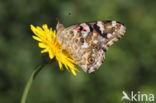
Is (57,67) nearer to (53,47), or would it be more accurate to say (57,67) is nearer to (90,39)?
(90,39)

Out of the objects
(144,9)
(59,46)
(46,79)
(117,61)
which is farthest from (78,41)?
(144,9)

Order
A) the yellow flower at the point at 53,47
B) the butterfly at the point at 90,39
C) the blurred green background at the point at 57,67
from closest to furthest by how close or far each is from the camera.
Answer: the yellow flower at the point at 53,47 → the butterfly at the point at 90,39 → the blurred green background at the point at 57,67

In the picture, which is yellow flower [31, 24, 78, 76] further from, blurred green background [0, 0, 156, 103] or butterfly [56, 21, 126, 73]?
blurred green background [0, 0, 156, 103]

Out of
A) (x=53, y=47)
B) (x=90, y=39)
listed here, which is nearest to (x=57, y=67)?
(x=90, y=39)

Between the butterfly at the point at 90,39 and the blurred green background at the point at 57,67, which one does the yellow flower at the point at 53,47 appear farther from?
the blurred green background at the point at 57,67

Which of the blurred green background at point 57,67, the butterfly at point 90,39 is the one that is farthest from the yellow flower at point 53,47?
the blurred green background at point 57,67

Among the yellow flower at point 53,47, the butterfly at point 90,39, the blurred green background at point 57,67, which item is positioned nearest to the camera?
the yellow flower at point 53,47
